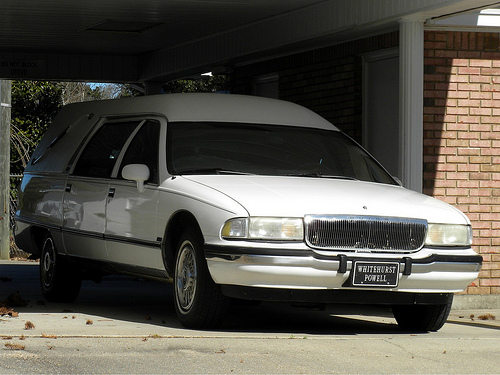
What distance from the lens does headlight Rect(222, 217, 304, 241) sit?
8078 millimetres

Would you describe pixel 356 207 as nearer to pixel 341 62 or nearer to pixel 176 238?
pixel 176 238

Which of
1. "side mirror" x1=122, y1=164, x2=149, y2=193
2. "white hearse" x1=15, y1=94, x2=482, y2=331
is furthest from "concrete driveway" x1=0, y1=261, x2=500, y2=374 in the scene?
"side mirror" x1=122, y1=164, x2=149, y2=193

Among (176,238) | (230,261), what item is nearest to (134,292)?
(176,238)

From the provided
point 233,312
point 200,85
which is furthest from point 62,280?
point 200,85

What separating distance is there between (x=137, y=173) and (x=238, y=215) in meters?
1.47

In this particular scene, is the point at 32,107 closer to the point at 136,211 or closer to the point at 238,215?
the point at 136,211

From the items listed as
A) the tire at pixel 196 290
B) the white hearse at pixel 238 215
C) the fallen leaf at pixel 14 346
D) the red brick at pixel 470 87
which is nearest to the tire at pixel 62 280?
the white hearse at pixel 238 215

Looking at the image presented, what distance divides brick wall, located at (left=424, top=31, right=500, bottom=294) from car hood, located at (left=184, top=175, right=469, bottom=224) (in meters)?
2.71

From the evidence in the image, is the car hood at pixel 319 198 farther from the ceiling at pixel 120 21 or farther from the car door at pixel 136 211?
the ceiling at pixel 120 21

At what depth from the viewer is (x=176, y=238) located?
29.7ft

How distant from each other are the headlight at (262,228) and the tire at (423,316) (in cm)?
163

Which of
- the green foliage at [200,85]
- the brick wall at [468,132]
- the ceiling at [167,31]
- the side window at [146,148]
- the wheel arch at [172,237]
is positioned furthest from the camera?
the green foliage at [200,85]

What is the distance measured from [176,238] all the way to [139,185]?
0.63 metres

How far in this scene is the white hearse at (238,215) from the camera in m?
8.13
